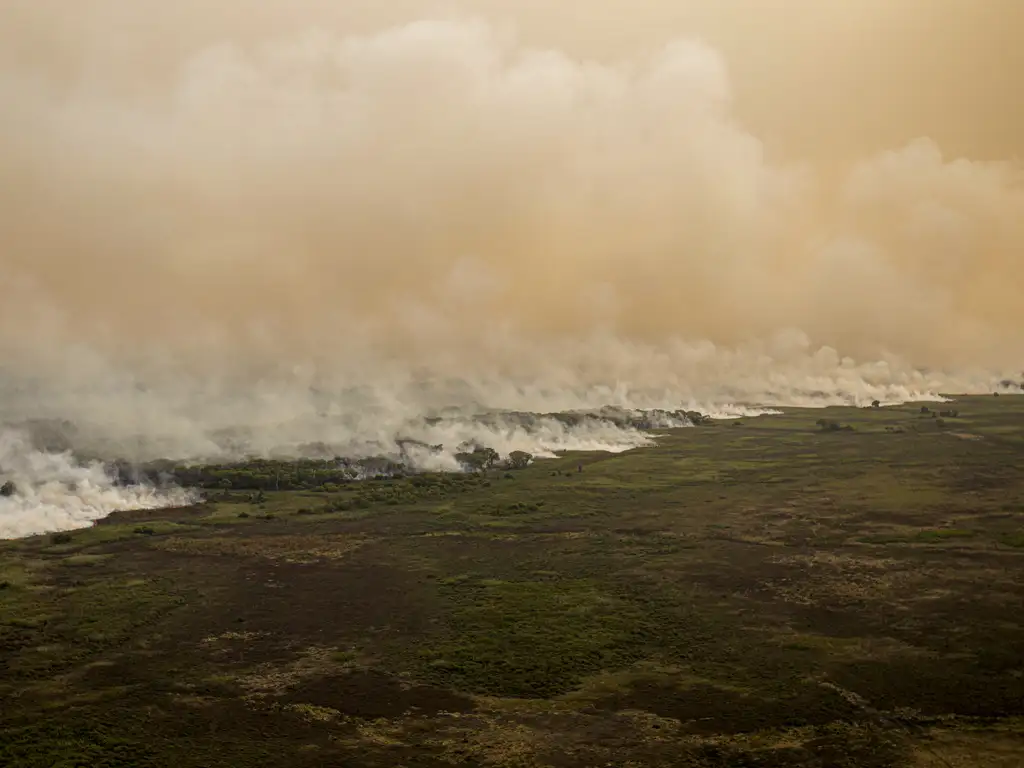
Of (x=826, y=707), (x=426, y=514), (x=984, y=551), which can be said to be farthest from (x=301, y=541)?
(x=984, y=551)

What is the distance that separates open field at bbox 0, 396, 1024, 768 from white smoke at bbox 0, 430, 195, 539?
7166 mm

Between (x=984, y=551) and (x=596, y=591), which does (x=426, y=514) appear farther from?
(x=984, y=551)

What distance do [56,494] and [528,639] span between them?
374 feet

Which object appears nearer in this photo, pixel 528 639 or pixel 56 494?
pixel 528 639

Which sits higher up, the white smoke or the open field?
the white smoke

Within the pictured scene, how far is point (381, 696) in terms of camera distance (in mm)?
72000

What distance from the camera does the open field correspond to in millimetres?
63219

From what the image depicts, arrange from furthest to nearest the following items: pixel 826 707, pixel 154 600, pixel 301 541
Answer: pixel 301 541, pixel 154 600, pixel 826 707

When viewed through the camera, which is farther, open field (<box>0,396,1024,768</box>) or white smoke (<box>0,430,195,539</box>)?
white smoke (<box>0,430,195,539</box>)

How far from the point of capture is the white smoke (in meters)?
141

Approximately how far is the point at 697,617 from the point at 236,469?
136182 mm

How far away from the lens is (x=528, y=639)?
8475 cm

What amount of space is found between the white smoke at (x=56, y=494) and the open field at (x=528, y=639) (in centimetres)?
717

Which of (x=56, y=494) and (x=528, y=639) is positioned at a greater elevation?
(x=56, y=494)
